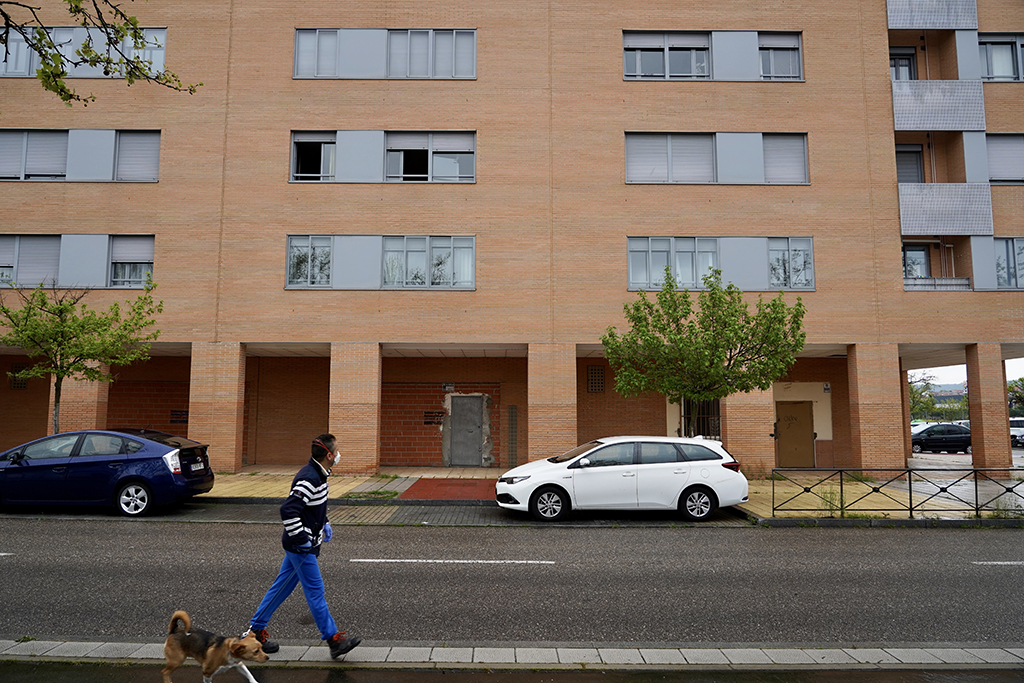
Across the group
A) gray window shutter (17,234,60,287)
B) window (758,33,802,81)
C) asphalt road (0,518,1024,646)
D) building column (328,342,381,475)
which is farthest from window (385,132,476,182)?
asphalt road (0,518,1024,646)

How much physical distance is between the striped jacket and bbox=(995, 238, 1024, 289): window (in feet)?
68.9

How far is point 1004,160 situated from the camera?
776 inches

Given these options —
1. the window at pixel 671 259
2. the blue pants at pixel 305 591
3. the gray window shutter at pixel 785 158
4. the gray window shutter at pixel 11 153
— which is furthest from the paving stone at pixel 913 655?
the gray window shutter at pixel 11 153

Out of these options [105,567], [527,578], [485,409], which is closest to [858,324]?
[485,409]

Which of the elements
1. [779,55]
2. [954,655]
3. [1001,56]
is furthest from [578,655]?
[1001,56]

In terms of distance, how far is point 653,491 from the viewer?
11758 mm

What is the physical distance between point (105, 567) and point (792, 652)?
765 centimetres

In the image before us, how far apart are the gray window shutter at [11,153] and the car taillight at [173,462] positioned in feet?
41.0

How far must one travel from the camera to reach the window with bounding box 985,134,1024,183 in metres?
19.7

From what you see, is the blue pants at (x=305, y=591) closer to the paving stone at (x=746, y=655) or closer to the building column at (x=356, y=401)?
the paving stone at (x=746, y=655)

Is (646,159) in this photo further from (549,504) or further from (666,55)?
(549,504)

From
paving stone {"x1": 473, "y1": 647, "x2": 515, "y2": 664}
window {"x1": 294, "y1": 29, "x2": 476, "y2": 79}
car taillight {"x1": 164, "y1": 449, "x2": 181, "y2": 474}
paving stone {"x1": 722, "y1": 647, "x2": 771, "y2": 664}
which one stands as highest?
window {"x1": 294, "y1": 29, "x2": 476, "y2": 79}

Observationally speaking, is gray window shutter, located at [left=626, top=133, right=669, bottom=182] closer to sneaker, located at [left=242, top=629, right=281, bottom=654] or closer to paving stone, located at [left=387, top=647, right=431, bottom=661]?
paving stone, located at [left=387, top=647, right=431, bottom=661]

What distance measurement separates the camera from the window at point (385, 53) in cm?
1925
